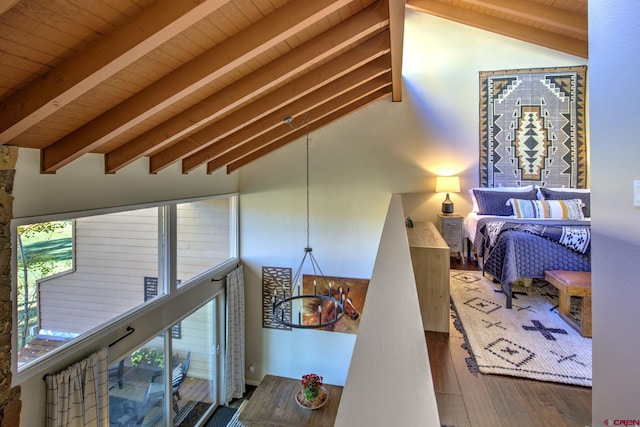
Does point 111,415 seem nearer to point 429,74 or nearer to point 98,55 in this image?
point 98,55

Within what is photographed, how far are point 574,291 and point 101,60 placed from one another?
3.60 meters

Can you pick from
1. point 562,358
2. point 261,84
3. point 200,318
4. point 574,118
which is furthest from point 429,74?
point 200,318

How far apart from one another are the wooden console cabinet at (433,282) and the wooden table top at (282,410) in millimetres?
3063

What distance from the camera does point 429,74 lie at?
5.68 metres

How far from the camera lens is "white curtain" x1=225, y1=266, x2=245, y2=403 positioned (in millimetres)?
6000

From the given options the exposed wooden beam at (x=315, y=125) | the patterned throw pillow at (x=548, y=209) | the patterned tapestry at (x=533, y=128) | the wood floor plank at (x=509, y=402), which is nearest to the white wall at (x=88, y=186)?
the exposed wooden beam at (x=315, y=125)

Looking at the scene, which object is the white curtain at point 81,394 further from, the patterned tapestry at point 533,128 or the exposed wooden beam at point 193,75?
the patterned tapestry at point 533,128

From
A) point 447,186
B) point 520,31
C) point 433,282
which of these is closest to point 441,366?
point 433,282

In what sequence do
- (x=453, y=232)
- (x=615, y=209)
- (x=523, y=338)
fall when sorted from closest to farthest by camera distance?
1. (x=615, y=209)
2. (x=523, y=338)
3. (x=453, y=232)

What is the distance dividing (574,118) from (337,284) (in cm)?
485

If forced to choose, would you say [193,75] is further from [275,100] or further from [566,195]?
[566,195]

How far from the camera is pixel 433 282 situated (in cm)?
227

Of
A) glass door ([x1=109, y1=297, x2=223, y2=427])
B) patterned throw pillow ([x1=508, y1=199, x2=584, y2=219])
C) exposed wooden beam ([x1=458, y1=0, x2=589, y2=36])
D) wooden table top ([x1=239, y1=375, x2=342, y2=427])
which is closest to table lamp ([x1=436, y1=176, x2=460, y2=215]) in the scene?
patterned throw pillow ([x1=508, y1=199, x2=584, y2=219])

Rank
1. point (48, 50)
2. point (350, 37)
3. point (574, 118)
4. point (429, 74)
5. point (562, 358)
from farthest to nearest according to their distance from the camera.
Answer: point (429, 74), point (574, 118), point (350, 37), point (562, 358), point (48, 50)
